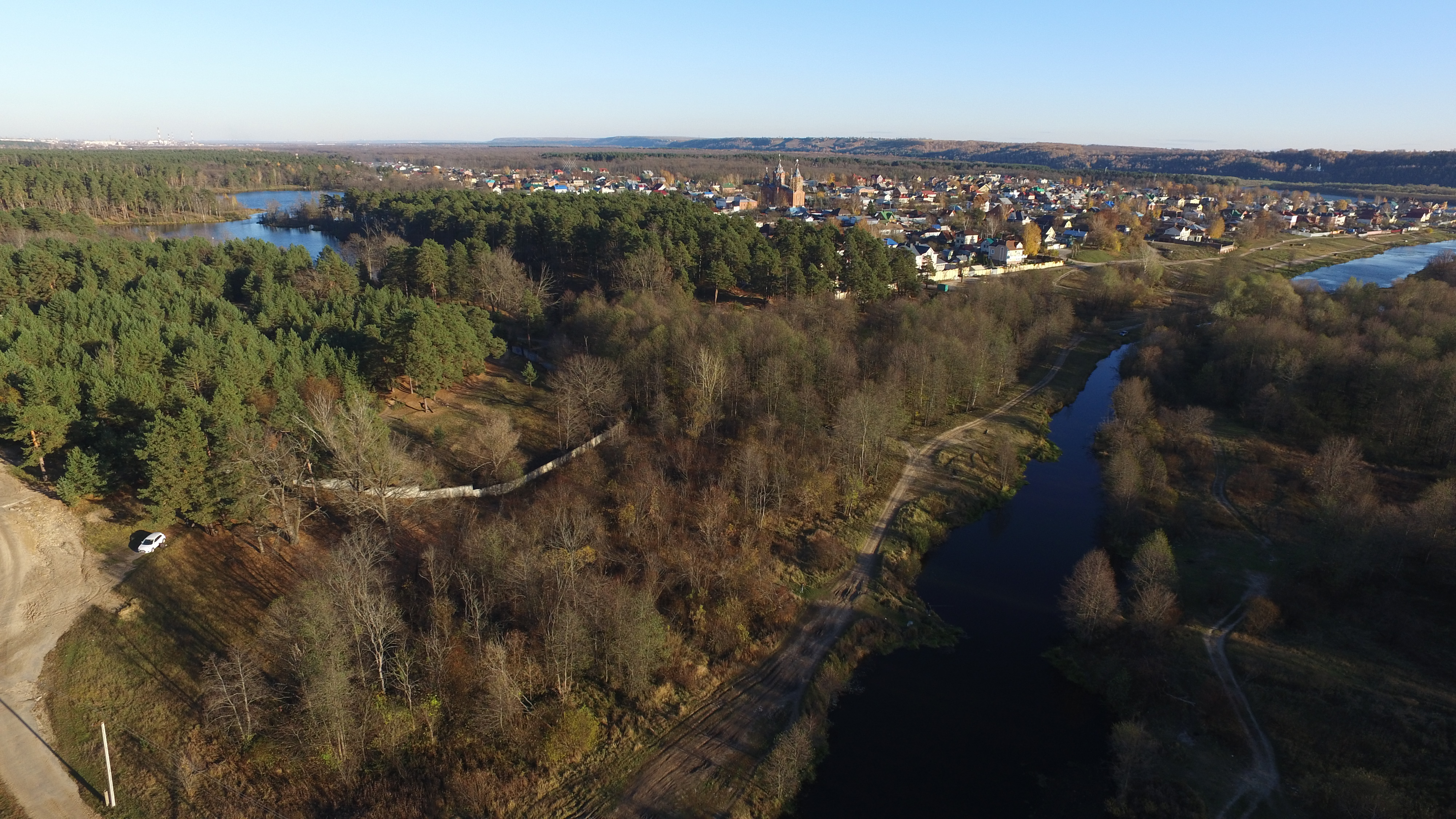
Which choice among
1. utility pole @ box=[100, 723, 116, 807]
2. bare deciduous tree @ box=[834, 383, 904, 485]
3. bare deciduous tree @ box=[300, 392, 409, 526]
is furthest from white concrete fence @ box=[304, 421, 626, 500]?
bare deciduous tree @ box=[834, 383, 904, 485]

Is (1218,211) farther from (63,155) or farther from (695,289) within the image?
(63,155)

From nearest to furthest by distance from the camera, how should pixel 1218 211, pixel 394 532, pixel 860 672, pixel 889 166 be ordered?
1. pixel 860 672
2. pixel 394 532
3. pixel 1218 211
4. pixel 889 166

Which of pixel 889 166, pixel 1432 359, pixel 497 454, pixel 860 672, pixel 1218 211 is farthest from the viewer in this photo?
pixel 889 166

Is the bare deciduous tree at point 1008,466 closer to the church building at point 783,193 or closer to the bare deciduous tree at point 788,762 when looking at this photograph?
the bare deciduous tree at point 788,762

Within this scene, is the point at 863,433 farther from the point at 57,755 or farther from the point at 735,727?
the point at 57,755

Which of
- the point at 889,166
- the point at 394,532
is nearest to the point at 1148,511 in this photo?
the point at 394,532

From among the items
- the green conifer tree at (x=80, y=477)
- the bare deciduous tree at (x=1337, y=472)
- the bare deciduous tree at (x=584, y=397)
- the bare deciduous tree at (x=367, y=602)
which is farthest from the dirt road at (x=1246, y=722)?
the green conifer tree at (x=80, y=477)
